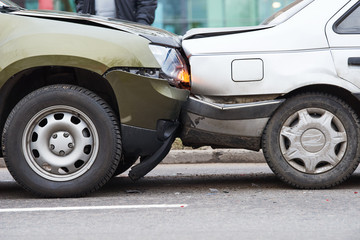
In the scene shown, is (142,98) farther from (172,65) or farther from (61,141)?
(61,141)

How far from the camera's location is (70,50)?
5371 mm

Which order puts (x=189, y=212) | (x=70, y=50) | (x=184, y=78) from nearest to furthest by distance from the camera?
(x=189, y=212)
(x=70, y=50)
(x=184, y=78)

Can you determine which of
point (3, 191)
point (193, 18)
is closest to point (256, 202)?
point (3, 191)

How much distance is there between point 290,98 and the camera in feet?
18.9

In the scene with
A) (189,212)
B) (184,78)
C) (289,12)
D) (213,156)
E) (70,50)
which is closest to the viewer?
(189,212)

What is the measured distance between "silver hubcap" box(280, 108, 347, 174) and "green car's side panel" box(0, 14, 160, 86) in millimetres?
1147

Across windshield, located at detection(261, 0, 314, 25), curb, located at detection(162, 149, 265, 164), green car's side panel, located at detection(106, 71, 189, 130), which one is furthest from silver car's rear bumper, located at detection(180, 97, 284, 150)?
curb, located at detection(162, 149, 265, 164)

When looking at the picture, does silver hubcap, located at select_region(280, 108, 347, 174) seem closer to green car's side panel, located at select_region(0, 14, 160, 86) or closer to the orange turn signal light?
the orange turn signal light

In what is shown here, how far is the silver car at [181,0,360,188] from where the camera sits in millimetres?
5695

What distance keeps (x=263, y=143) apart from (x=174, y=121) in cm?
70

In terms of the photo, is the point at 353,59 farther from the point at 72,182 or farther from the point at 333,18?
the point at 72,182

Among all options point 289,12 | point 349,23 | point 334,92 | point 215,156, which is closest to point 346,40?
point 349,23

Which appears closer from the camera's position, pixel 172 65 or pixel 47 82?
pixel 172 65

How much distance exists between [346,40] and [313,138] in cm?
78
